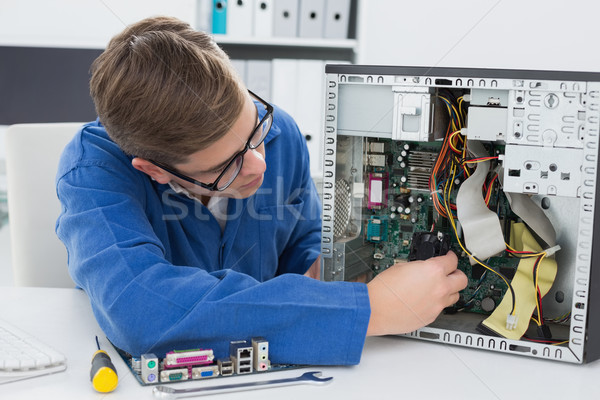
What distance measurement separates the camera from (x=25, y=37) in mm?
3014

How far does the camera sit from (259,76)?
107 inches

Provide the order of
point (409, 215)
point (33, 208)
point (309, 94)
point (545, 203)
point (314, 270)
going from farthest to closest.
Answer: point (309, 94) → point (33, 208) → point (314, 270) → point (409, 215) → point (545, 203)

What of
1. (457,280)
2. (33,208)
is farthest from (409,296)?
(33,208)

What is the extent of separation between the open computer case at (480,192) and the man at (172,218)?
0.09 meters

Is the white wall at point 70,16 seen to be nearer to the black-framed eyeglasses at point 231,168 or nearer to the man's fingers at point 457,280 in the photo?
the black-framed eyeglasses at point 231,168

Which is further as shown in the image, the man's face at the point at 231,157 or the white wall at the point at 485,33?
the white wall at the point at 485,33

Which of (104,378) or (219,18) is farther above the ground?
(219,18)

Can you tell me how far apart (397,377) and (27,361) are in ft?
1.70

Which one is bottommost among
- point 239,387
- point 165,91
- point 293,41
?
point 239,387

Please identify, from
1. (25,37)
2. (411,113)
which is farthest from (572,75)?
(25,37)

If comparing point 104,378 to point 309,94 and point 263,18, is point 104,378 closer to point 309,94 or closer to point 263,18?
point 309,94

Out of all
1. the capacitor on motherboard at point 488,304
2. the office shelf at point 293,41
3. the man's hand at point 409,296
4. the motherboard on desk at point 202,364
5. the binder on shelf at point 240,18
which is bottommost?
the motherboard on desk at point 202,364

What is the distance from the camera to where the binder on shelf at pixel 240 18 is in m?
2.71

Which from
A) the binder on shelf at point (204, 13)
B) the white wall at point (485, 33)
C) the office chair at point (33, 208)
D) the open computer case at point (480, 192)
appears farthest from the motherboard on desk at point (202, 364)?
the binder on shelf at point (204, 13)
